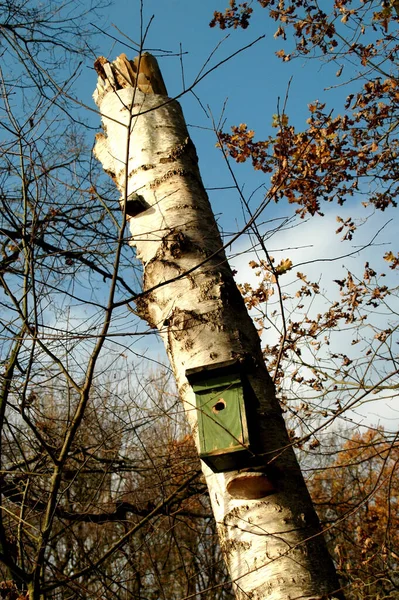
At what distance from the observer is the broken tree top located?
2.85 meters

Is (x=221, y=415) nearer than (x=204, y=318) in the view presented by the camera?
Yes

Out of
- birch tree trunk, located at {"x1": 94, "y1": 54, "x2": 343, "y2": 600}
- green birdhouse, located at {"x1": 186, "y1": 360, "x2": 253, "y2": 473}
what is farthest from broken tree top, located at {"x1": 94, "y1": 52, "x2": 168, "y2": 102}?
green birdhouse, located at {"x1": 186, "y1": 360, "x2": 253, "y2": 473}

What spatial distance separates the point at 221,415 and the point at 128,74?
1.94 metres

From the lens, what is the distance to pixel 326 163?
16.0ft

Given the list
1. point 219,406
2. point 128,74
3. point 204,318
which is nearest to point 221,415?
point 219,406

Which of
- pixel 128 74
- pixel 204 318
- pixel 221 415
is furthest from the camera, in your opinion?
pixel 128 74

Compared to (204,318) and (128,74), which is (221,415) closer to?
(204,318)

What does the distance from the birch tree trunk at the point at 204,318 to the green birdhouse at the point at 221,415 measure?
51 millimetres

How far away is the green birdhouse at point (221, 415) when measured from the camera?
1658 millimetres

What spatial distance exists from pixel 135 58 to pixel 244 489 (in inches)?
92.2

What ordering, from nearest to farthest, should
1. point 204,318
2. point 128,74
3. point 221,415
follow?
point 221,415
point 204,318
point 128,74

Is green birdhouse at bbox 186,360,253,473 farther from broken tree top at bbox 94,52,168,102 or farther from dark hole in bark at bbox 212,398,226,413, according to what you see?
broken tree top at bbox 94,52,168,102

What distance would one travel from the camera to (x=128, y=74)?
2.89 metres

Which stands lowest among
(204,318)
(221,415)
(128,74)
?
(221,415)
